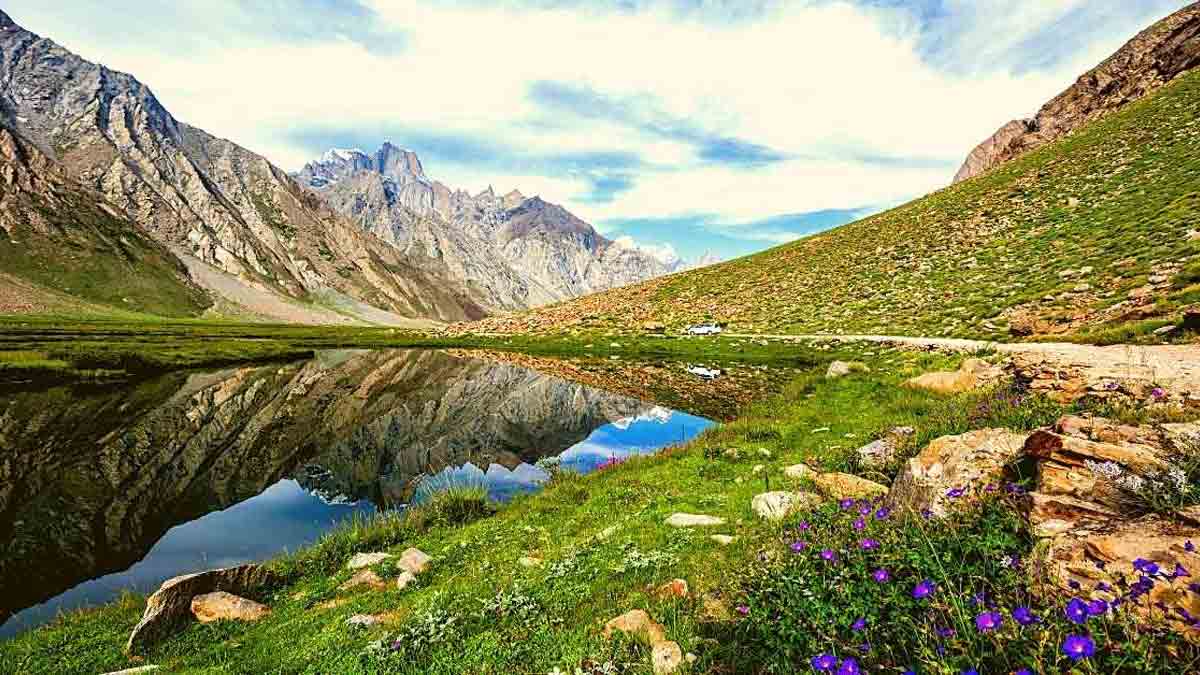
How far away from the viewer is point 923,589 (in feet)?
13.7

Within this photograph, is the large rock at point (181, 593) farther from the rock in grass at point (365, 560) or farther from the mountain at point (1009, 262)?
the mountain at point (1009, 262)

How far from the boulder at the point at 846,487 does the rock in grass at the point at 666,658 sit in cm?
478

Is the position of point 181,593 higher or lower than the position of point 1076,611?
lower

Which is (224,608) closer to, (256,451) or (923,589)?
(923,589)

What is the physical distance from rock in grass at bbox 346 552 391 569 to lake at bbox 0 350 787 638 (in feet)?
12.3

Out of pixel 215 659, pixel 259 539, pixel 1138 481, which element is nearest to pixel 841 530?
pixel 1138 481

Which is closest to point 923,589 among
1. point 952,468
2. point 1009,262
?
point 952,468

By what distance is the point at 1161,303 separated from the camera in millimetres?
26484

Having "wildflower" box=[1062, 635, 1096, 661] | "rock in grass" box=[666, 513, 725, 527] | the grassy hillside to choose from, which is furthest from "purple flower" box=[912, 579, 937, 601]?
the grassy hillside

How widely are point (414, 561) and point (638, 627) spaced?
6.70 m

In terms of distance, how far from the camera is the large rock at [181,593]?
8953mm

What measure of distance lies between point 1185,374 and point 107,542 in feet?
87.3

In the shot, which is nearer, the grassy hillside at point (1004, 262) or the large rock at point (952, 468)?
the large rock at point (952, 468)

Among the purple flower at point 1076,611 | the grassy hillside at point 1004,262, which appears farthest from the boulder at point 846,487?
the grassy hillside at point 1004,262
